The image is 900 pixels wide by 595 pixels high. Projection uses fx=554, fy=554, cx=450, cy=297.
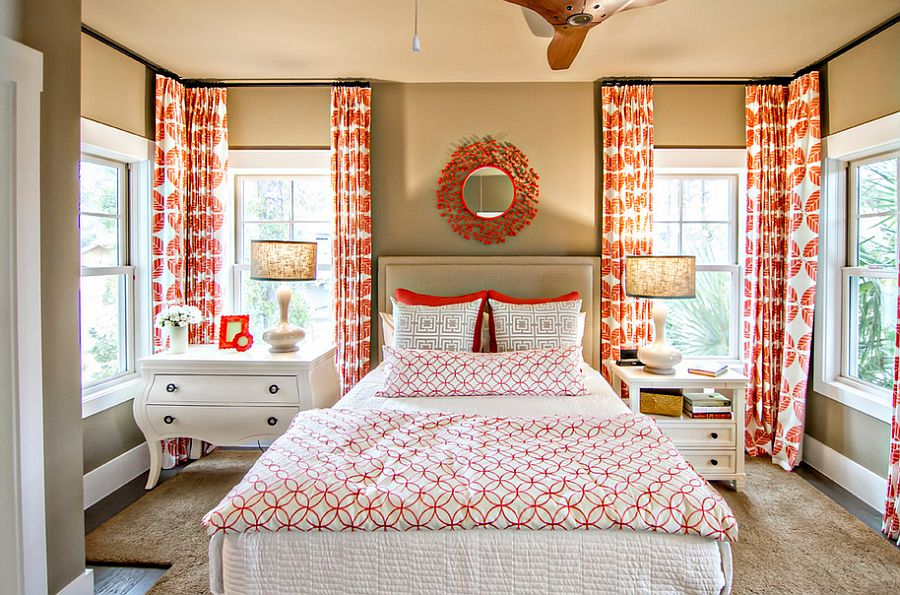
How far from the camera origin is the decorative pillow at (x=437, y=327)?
3.29 metres

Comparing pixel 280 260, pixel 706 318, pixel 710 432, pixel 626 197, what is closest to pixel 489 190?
pixel 626 197

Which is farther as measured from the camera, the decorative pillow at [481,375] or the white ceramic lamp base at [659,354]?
the white ceramic lamp base at [659,354]

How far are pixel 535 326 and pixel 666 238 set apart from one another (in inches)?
58.3

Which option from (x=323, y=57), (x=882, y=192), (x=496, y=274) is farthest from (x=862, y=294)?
(x=323, y=57)

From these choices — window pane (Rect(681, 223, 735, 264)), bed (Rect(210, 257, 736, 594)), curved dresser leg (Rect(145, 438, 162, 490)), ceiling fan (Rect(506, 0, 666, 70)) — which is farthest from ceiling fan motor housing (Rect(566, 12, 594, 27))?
curved dresser leg (Rect(145, 438, 162, 490))

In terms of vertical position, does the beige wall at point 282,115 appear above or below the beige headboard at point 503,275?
above

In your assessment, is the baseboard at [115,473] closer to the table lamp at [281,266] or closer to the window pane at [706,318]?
the table lamp at [281,266]

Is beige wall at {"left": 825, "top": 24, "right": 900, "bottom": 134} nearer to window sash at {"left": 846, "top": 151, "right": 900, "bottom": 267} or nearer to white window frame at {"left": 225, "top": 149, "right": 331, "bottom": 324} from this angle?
window sash at {"left": 846, "top": 151, "right": 900, "bottom": 267}

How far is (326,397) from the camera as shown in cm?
354

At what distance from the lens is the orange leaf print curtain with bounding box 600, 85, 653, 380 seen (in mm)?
3828

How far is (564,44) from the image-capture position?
2334 millimetres

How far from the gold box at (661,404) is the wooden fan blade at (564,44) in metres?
1.96

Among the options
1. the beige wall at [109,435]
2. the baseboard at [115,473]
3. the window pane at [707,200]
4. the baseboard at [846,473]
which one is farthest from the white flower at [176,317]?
the baseboard at [846,473]

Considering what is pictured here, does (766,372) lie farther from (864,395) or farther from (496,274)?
(496,274)
